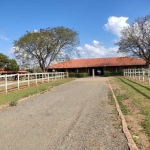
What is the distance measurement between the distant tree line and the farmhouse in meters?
12.1

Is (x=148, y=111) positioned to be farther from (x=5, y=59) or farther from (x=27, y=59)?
(x=5, y=59)

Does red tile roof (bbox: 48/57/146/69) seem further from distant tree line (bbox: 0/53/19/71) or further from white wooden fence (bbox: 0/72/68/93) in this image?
white wooden fence (bbox: 0/72/68/93)

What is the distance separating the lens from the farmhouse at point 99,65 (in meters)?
52.0

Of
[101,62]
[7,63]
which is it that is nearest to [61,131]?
[101,62]

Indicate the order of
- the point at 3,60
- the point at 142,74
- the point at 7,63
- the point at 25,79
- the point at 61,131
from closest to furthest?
the point at 61,131 < the point at 142,74 < the point at 25,79 < the point at 3,60 < the point at 7,63

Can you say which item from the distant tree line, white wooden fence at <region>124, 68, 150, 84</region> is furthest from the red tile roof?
white wooden fence at <region>124, 68, 150, 84</region>

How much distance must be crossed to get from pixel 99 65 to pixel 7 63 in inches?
1121

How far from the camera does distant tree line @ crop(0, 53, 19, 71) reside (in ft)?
204

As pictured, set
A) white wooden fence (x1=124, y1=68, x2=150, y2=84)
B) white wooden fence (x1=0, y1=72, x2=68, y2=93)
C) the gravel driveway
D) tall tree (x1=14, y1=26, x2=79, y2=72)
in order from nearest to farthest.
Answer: the gravel driveway < white wooden fence (x1=0, y1=72, x2=68, y2=93) < white wooden fence (x1=124, y1=68, x2=150, y2=84) < tall tree (x1=14, y1=26, x2=79, y2=72)

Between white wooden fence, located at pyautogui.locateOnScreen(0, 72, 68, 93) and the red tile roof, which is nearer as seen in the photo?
white wooden fence, located at pyautogui.locateOnScreen(0, 72, 68, 93)

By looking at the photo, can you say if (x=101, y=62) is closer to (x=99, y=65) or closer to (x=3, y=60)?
(x=99, y=65)

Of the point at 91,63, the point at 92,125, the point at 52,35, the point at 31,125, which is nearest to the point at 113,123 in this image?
the point at 92,125

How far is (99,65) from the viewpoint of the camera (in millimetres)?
52750

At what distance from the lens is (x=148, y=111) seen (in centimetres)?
691
